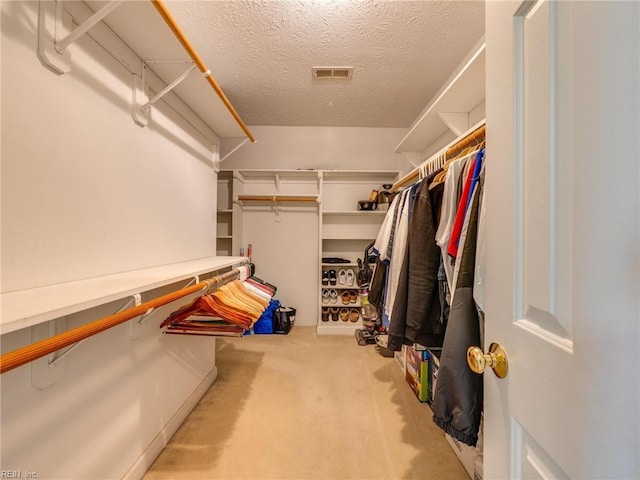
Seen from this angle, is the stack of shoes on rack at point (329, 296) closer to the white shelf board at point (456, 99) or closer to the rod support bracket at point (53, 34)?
the white shelf board at point (456, 99)

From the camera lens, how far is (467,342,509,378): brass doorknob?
56 centimetres

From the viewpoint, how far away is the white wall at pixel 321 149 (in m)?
3.30

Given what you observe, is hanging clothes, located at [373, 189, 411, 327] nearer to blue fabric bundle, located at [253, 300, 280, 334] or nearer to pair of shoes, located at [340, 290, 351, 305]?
pair of shoes, located at [340, 290, 351, 305]

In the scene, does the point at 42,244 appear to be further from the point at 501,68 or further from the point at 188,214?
the point at 501,68

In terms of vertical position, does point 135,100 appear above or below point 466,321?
above

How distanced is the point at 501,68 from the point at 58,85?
4.53 feet

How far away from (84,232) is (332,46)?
186cm

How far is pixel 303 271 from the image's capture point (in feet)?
11.1

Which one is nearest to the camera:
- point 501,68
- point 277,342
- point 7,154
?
point 501,68

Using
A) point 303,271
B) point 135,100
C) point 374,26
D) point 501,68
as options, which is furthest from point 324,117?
point 501,68

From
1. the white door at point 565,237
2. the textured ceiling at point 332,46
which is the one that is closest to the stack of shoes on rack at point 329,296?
the textured ceiling at point 332,46

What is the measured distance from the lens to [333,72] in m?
2.16

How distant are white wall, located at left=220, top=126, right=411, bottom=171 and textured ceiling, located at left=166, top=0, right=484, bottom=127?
0.56 m

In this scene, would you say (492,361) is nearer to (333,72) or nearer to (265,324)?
(333,72)
